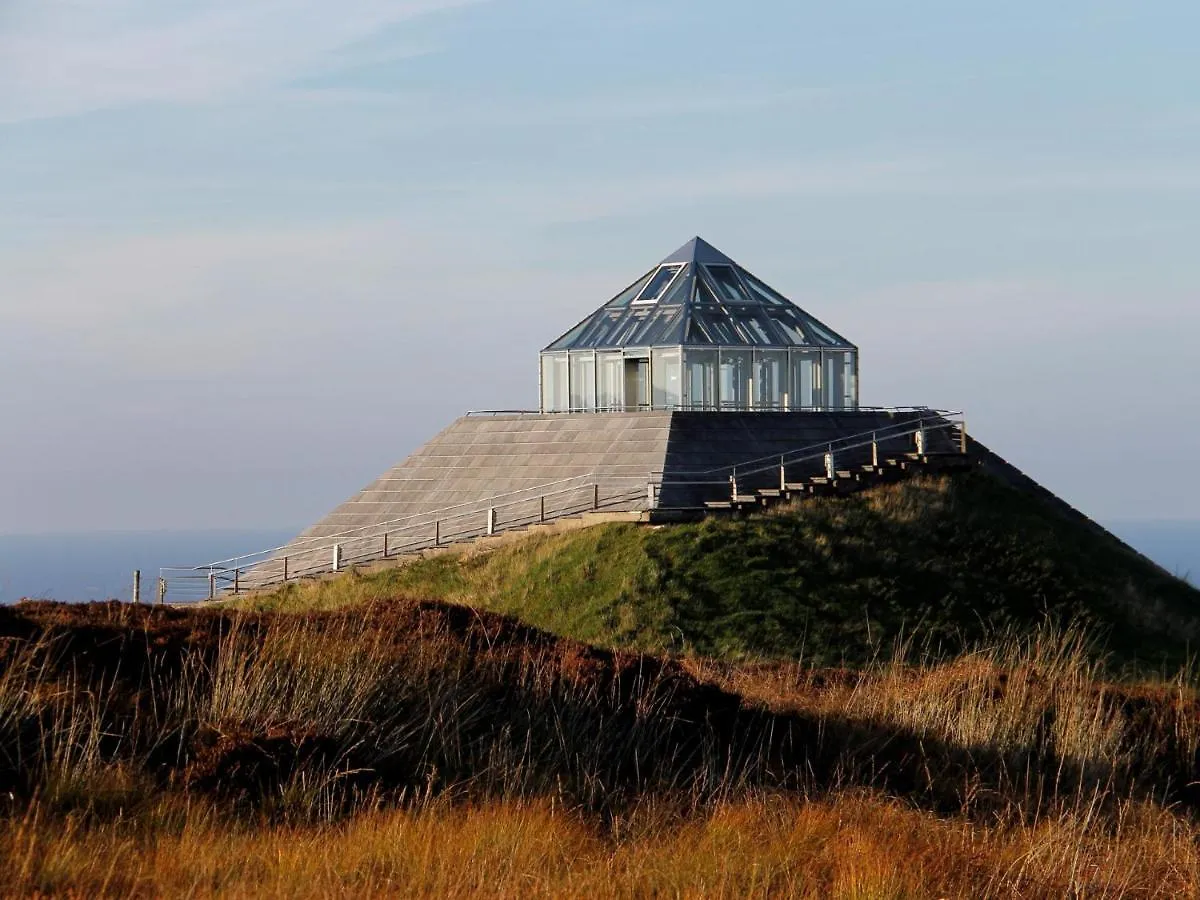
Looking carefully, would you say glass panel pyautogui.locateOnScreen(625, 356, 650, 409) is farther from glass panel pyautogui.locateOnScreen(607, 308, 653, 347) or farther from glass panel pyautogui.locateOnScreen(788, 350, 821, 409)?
glass panel pyautogui.locateOnScreen(788, 350, 821, 409)

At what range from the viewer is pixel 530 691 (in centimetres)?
1373

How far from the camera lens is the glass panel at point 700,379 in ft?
139

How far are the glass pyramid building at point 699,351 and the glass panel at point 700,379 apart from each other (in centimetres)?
3

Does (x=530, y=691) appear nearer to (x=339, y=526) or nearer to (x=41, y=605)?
(x=41, y=605)

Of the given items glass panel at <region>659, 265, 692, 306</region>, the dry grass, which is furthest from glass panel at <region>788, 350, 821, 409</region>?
the dry grass

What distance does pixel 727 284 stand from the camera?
149 ft

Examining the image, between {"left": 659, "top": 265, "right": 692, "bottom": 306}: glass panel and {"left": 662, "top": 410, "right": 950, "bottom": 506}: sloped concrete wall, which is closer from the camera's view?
{"left": 662, "top": 410, "right": 950, "bottom": 506}: sloped concrete wall

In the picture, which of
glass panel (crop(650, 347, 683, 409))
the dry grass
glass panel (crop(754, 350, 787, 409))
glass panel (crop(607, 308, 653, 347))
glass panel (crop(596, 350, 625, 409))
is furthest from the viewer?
glass panel (crop(607, 308, 653, 347))

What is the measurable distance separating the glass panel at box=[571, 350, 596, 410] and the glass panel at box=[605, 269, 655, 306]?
7.65 ft

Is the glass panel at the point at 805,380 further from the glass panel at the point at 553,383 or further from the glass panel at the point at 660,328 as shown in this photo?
the glass panel at the point at 553,383

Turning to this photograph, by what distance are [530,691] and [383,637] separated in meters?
1.58

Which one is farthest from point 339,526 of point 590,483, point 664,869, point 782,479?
point 664,869

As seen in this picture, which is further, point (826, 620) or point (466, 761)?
point (826, 620)

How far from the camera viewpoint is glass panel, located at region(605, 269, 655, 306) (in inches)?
1813
